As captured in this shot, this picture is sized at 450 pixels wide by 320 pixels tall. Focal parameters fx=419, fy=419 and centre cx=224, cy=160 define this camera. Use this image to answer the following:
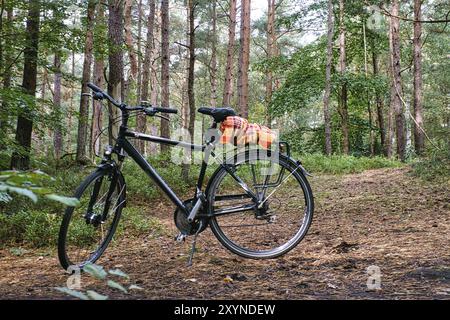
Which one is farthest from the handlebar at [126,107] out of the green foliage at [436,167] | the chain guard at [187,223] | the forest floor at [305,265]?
the green foliage at [436,167]

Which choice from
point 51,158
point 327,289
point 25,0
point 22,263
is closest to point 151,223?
point 22,263

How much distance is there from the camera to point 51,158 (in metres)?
12.2

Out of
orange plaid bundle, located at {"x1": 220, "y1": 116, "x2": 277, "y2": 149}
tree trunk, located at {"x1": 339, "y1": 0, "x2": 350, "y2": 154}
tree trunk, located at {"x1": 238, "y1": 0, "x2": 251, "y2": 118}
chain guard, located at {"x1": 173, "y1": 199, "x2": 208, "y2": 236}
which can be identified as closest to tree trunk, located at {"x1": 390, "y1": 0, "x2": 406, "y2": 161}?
tree trunk, located at {"x1": 339, "y1": 0, "x2": 350, "y2": 154}

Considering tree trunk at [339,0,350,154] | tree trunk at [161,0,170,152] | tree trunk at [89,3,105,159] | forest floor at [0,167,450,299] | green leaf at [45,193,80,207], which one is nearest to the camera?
green leaf at [45,193,80,207]

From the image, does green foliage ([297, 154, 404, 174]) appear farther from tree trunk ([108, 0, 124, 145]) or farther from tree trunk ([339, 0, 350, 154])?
tree trunk ([108, 0, 124, 145])

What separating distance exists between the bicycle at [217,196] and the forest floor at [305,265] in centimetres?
20

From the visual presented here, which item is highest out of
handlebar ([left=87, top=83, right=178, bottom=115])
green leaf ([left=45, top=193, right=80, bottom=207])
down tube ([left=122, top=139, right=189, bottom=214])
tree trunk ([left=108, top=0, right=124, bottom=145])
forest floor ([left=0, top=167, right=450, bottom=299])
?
tree trunk ([left=108, top=0, right=124, bottom=145])

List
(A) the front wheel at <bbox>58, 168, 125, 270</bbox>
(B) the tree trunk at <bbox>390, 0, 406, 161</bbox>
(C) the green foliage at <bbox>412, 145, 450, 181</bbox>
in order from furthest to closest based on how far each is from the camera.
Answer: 1. (B) the tree trunk at <bbox>390, 0, 406, 161</bbox>
2. (C) the green foliage at <bbox>412, 145, 450, 181</bbox>
3. (A) the front wheel at <bbox>58, 168, 125, 270</bbox>

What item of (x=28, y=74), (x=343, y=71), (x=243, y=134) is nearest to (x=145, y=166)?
(x=243, y=134)

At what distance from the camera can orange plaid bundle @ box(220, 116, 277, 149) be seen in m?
3.47

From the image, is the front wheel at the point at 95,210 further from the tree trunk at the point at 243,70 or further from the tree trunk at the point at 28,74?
the tree trunk at the point at 243,70

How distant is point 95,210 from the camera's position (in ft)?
11.1
